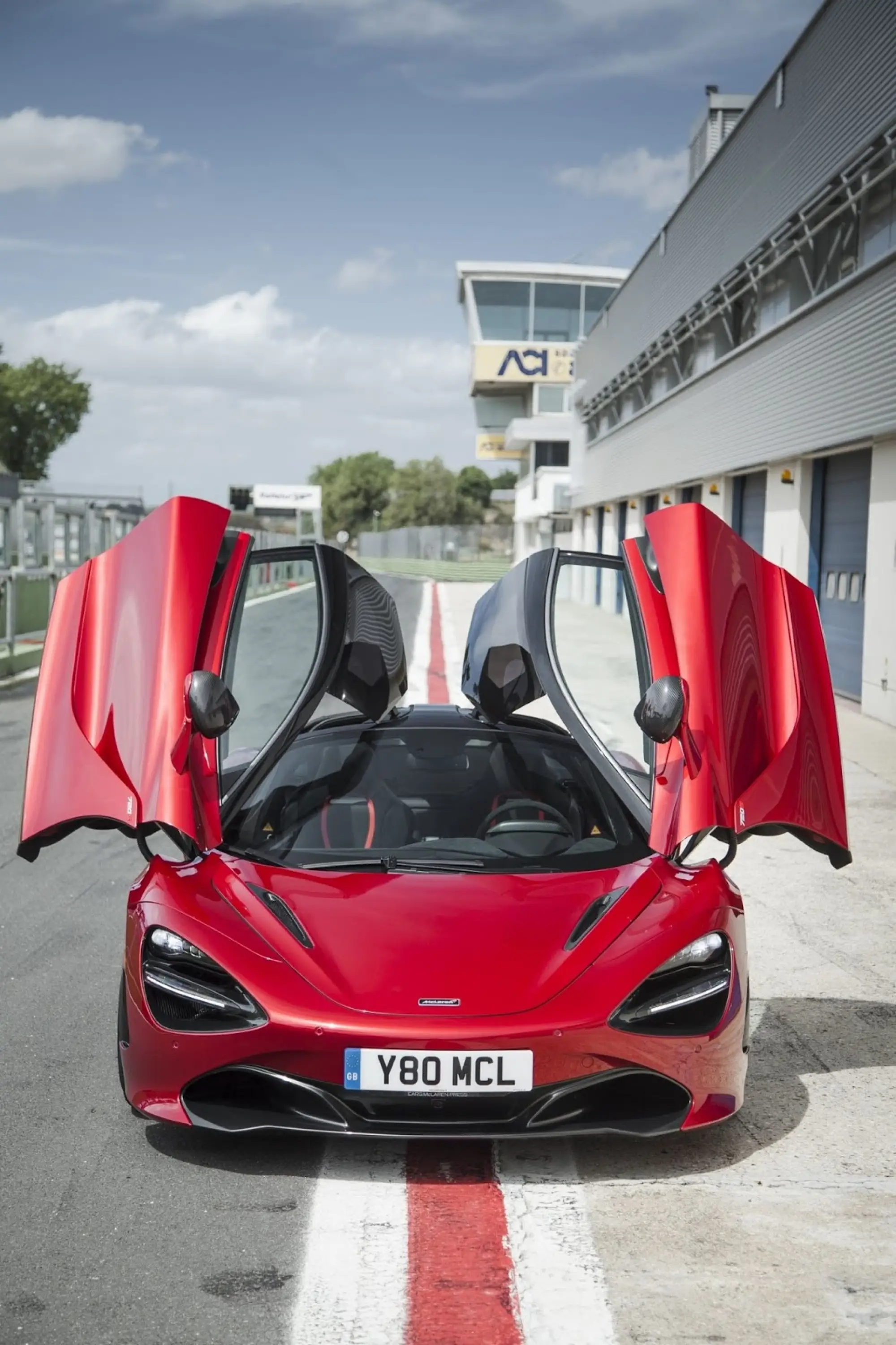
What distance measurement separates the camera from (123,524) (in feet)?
101

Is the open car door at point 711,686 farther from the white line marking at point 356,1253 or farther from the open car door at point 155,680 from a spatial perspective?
the white line marking at point 356,1253

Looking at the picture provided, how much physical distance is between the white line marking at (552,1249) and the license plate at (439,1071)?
312 millimetres

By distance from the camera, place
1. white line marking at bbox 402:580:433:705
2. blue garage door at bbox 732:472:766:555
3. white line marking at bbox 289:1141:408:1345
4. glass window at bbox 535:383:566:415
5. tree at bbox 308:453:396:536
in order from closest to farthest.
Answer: white line marking at bbox 289:1141:408:1345
white line marking at bbox 402:580:433:705
blue garage door at bbox 732:472:766:555
glass window at bbox 535:383:566:415
tree at bbox 308:453:396:536

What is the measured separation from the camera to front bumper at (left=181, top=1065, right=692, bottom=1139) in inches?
145

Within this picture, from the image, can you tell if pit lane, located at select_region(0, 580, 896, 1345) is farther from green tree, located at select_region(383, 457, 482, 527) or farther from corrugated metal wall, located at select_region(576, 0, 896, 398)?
green tree, located at select_region(383, 457, 482, 527)

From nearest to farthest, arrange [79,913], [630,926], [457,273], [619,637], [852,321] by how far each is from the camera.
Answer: [630,926], [79,913], [852,321], [619,637], [457,273]

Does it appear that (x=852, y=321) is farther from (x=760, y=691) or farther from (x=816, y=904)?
(x=760, y=691)

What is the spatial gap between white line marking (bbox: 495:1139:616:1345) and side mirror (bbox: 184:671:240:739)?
1.49m

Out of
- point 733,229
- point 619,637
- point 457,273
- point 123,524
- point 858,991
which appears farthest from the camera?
point 457,273

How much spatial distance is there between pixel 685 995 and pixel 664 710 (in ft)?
2.82

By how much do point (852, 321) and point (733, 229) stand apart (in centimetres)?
703

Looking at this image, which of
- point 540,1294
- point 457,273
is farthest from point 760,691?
point 457,273

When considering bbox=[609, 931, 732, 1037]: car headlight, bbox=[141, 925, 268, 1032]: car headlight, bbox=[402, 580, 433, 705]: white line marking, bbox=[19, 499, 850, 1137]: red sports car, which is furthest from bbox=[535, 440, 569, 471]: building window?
bbox=[141, 925, 268, 1032]: car headlight

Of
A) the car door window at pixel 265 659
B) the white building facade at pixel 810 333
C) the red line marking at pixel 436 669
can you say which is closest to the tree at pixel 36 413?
the car door window at pixel 265 659
